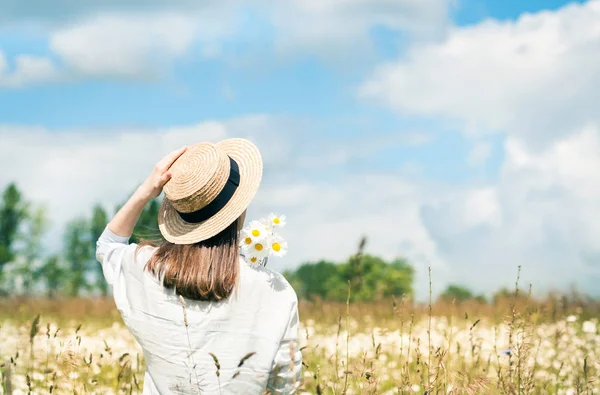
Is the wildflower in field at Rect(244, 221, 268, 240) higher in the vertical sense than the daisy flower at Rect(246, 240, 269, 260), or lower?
higher

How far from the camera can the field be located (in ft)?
12.9

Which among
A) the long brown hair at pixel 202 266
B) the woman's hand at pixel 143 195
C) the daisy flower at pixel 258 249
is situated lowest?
the long brown hair at pixel 202 266

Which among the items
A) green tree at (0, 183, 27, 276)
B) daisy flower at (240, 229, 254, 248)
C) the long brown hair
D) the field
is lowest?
the field

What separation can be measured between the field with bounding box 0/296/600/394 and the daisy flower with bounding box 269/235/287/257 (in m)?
0.45

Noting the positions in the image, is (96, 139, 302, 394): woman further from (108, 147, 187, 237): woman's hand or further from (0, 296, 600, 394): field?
(0, 296, 600, 394): field

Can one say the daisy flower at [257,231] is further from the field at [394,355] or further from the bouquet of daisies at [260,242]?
the field at [394,355]

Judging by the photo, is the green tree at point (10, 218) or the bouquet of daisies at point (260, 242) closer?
the bouquet of daisies at point (260, 242)

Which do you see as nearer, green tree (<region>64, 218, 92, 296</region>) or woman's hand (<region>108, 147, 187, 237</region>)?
woman's hand (<region>108, 147, 187, 237</region>)

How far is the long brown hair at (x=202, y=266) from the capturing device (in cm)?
334

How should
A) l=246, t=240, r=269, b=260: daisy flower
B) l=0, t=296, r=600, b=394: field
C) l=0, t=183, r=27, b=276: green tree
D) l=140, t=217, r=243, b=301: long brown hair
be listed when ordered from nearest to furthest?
l=140, t=217, r=243, b=301: long brown hair → l=246, t=240, r=269, b=260: daisy flower → l=0, t=296, r=600, b=394: field → l=0, t=183, r=27, b=276: green tree

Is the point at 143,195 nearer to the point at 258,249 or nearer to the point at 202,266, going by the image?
the point at 202,266

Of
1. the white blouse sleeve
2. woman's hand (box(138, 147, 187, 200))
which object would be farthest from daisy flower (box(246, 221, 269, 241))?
woman's hand (box(138, 147, 187, 200))

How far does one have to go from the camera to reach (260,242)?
3586 millimetres

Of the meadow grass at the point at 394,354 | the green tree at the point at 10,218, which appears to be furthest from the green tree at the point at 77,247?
the meadow grass at the point at 394,354
